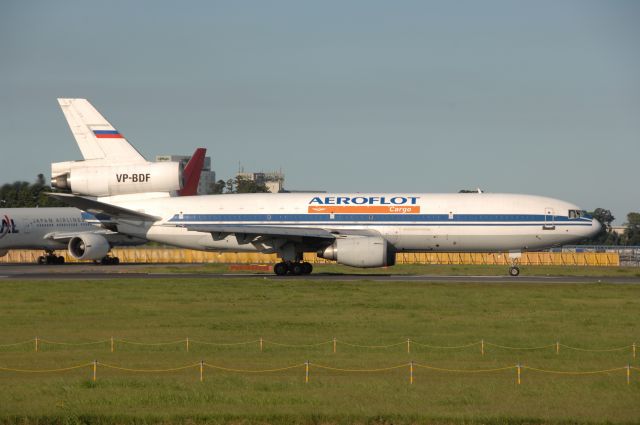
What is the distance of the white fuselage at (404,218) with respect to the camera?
55.4m

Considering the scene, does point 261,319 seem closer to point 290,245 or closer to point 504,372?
point 504,372

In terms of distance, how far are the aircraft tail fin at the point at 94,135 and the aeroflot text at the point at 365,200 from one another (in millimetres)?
12899

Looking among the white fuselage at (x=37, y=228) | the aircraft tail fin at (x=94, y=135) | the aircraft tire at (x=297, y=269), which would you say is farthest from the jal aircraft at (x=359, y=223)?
the white fuselage at (x=37, y=228)

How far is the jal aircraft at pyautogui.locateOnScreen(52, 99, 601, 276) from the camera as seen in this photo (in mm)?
54938

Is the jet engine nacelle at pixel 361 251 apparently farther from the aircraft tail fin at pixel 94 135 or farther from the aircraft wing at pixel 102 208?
the aircraft tail fin at pixel 94 135

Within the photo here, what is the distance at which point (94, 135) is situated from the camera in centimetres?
6034

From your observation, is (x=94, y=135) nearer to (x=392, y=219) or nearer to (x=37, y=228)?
(x=392, y=219)

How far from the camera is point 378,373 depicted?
79.5ft

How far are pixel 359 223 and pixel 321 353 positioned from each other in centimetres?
2923

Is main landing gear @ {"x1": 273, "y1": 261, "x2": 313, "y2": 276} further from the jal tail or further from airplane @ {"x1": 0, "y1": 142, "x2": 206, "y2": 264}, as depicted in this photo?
airplane @ {"x1": 0, "y1": 142, "x2": 206, "y2": 264}

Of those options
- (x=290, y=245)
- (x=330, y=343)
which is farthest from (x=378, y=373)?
(x=290, y=245)

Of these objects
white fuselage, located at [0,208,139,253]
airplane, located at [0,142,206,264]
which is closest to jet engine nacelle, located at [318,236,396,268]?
airplane, located at [0,142,206,264]

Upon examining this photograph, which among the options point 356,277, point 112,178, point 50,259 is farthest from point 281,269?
point 50,259

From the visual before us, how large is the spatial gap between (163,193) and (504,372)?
3961 centimetres
